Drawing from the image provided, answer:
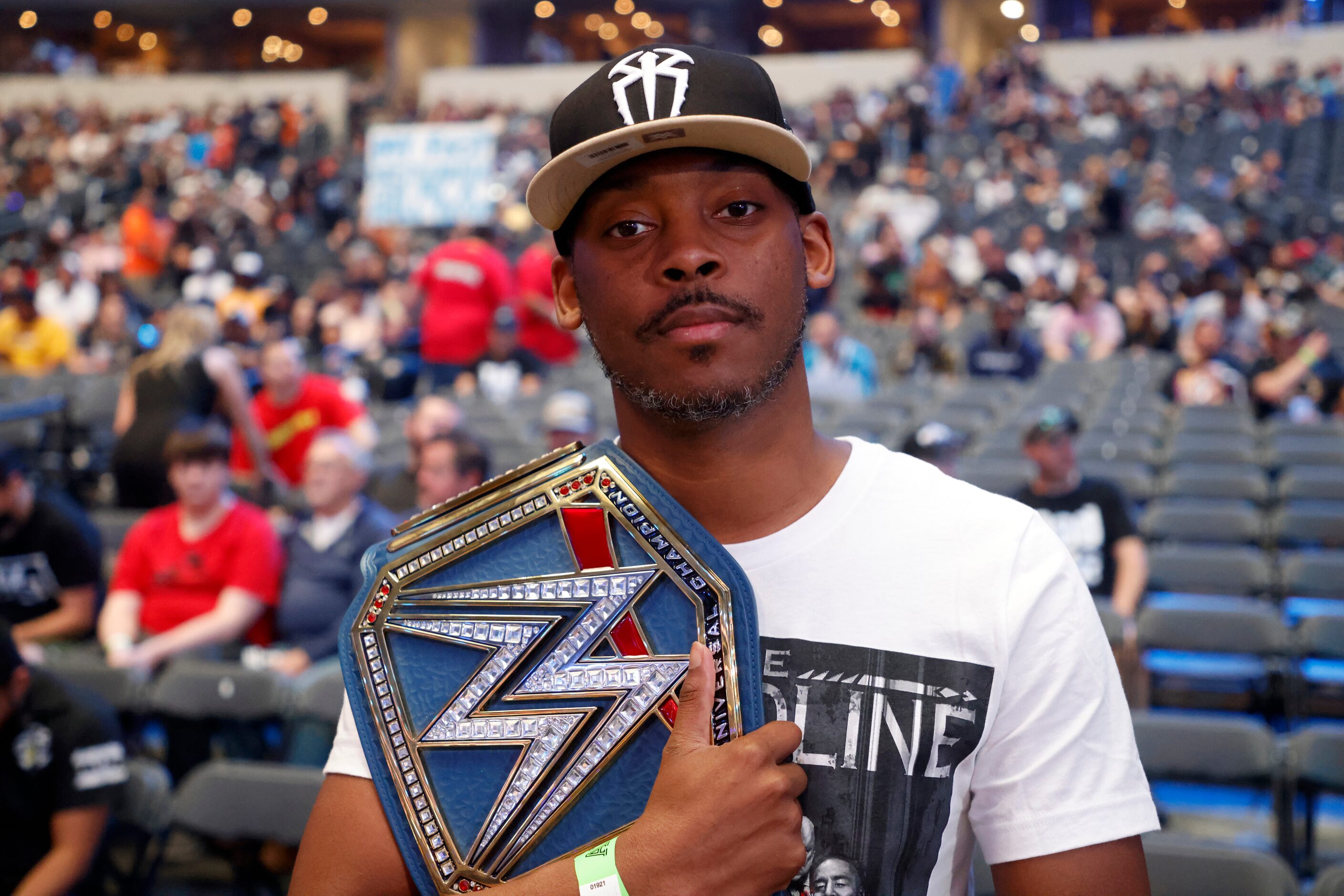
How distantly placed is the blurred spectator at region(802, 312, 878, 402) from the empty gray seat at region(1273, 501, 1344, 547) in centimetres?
A: 258

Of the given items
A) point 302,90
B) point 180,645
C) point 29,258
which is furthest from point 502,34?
point 180,645

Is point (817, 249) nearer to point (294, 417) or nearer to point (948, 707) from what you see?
point (948, 707)

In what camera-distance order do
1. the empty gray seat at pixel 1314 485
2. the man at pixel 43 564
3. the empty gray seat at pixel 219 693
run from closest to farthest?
the empty gray seat at pixel 219 693 → the man at pixel 43 564 → the empty gray seat at pixel 1314 485

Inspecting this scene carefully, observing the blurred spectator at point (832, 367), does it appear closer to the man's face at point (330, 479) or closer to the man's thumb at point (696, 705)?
the man's face at point (330, 479)

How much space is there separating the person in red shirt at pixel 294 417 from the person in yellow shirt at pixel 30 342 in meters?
4.16

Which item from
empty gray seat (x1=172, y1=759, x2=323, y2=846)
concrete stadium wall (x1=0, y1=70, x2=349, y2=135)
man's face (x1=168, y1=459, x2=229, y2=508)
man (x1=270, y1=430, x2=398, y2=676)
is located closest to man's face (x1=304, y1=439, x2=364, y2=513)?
man (x1=270, y1=430, x2=398, y2=676)

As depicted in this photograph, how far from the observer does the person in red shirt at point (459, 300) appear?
7.50 meters

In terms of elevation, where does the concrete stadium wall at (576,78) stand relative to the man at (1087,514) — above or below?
above

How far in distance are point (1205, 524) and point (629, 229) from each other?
4.89m

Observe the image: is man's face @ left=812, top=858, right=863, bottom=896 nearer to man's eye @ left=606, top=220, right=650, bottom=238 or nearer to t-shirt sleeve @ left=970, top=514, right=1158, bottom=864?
t-shirt sleeve @ left=970, top=514, right=1158, bottom=864

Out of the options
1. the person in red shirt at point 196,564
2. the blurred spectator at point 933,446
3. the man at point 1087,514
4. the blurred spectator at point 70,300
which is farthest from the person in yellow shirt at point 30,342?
the man at point 1087,514

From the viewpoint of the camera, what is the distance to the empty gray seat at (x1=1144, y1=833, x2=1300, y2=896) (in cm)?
225

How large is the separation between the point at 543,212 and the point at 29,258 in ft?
52.1

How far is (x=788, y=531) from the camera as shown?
109 cm
